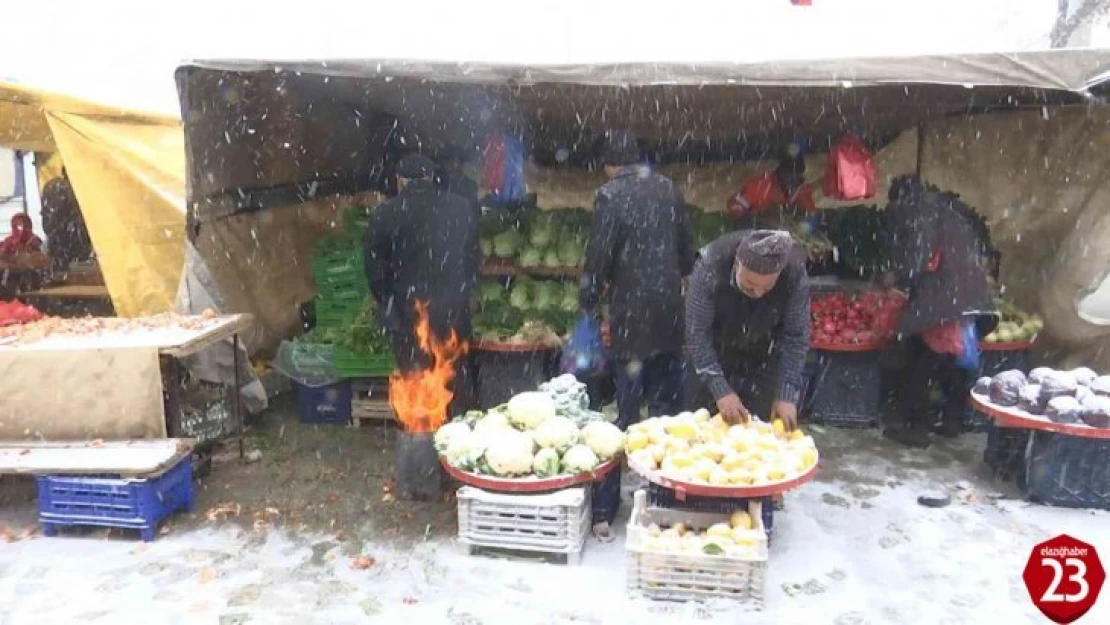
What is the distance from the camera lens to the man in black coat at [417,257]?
5.24 metres

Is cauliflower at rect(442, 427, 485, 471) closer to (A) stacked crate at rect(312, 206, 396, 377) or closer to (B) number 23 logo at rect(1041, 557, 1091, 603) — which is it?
(A) stacked crate at rect(312, 206, 396, 377)

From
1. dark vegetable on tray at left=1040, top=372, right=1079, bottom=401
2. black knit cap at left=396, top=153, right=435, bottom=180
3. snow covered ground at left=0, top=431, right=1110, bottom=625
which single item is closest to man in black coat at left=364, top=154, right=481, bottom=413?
black knit cap at left=396, top=153, right=435, bottom=180

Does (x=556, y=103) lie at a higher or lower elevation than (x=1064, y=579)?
higher

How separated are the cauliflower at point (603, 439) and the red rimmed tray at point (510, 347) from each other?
1.77m

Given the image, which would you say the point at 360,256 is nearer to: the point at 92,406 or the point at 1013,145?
the point at 92,406

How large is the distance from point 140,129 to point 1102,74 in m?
7.11

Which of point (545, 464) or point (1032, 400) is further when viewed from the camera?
point (1032, 400)

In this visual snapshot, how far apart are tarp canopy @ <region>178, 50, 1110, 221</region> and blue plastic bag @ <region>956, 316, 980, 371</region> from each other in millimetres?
1593

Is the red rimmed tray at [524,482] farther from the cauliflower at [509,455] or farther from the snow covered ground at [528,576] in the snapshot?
the snow covered ground at [528,576]

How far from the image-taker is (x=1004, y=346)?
6328 millimetres

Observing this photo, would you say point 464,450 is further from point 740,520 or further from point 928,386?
point 928,386

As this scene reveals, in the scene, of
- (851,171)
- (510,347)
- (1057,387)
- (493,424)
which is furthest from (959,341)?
(493,424)

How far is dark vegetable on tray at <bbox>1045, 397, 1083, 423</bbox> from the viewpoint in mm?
4918

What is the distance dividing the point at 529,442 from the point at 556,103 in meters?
2.71
